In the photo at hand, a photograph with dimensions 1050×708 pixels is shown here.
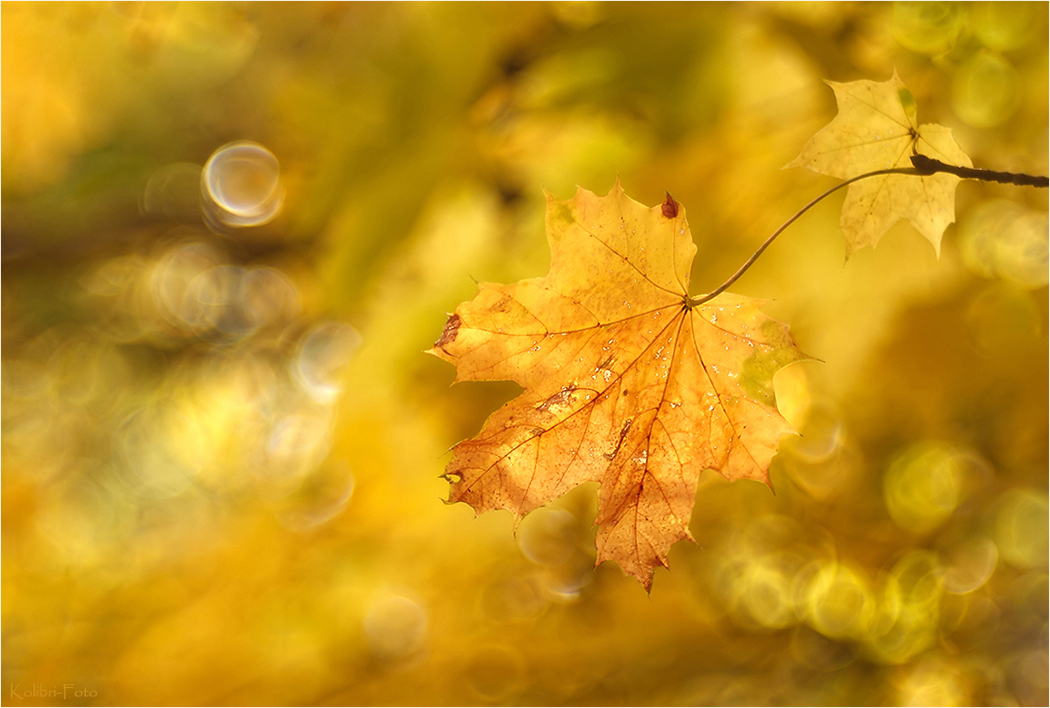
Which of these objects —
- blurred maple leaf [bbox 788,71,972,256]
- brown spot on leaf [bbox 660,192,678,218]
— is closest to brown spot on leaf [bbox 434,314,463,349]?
brown spot on leaf [bbox 660,192,678,218]

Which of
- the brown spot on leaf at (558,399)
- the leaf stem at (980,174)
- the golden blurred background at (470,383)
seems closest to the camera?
the leaf stem at (980,174)

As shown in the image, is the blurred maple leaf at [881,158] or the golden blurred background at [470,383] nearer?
the blurred maple leaf at [881,158]

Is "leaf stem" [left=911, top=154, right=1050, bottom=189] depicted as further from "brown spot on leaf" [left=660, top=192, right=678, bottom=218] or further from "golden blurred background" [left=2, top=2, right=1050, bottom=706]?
"golden blurred background" [left=2, top=2, right=1050, bottom=706]

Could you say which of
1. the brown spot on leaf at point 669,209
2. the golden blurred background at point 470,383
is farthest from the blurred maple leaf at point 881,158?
the golden blurred background at point 470,383

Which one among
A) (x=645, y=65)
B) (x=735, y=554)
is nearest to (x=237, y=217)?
(x=645, y=65)

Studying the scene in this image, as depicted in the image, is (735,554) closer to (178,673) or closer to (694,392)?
(694,392)

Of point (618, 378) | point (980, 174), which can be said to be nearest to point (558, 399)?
point (618, 378)

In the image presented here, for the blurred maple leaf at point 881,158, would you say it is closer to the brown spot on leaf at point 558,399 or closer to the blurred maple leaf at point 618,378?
the blurred maple leaf at point 618,378
